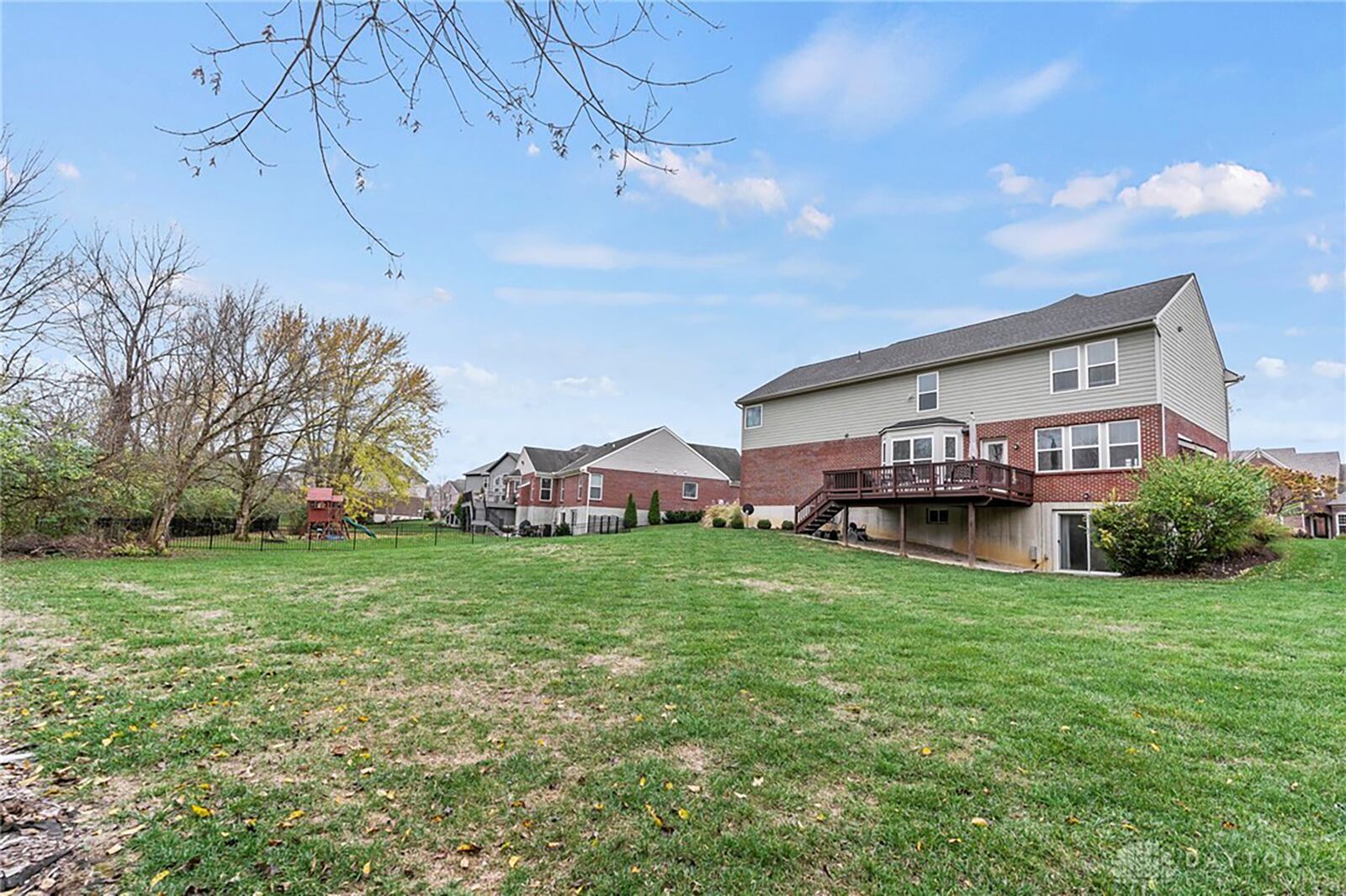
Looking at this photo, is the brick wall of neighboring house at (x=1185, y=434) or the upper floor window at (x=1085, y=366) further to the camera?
the upper floor window at (x=1085, y=366)

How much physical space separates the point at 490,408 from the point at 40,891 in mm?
26071

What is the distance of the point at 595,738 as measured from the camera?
13.5 feet

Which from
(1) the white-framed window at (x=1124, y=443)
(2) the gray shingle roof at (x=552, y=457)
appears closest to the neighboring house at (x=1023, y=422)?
(1) the white-framed window at (x=1124, y=443)

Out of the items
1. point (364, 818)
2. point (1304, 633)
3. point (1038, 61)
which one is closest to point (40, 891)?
point (364, 818)

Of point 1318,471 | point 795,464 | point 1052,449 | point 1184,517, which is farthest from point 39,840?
point 1318,471

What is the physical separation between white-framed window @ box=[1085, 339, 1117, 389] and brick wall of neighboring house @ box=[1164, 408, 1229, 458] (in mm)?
1510

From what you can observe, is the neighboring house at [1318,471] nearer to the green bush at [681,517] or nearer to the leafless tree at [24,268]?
the green bush at [681,517]

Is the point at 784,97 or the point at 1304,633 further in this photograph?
the point at 1304,633

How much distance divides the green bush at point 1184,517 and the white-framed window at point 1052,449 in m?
2.50

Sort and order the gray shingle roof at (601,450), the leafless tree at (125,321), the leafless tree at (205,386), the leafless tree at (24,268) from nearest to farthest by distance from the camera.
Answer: the leafless tree at (24,268) → the leafless tree at (125,321) → the leafless tree at (205,386) → the gray shingle roof at (601,450)

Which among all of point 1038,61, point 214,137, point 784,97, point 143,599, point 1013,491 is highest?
point 1038,61

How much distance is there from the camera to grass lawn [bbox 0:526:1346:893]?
108 inches

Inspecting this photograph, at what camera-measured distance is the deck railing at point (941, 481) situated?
15.8 meters

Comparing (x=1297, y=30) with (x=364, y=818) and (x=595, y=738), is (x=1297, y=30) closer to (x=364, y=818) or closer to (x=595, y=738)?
(x=595, y=738)
